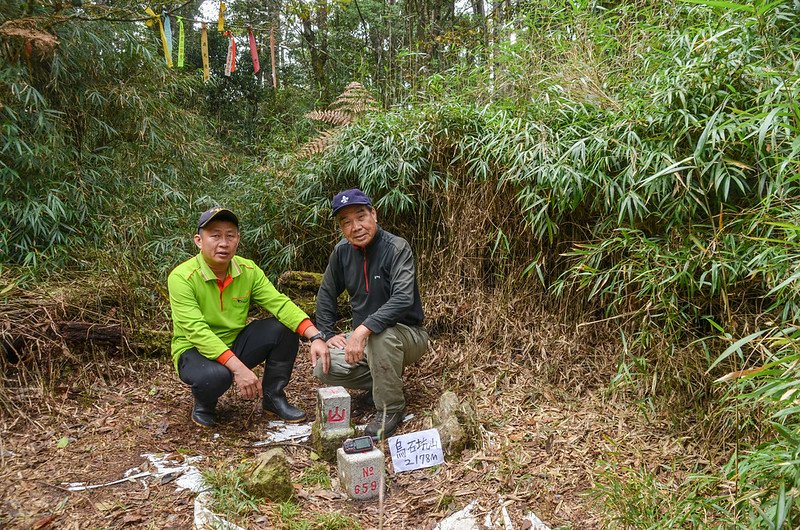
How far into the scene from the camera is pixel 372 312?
3004mm

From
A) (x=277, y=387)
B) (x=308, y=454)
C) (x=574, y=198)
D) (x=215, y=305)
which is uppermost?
(x=574, y=198)

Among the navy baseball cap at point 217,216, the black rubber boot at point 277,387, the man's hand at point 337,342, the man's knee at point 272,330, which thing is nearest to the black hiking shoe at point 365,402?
the black rubber boot at point 277,387

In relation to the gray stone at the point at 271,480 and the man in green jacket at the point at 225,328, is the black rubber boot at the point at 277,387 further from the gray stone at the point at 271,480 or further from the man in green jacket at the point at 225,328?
the gray stone at the point at 271,480

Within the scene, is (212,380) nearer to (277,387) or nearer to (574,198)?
(277,387)

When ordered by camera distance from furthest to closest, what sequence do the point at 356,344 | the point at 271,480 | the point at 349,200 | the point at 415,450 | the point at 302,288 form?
1. the point at 302,288
2. the point at 349,200
3. the point at 356,344
4. the point at 415,450
5. the point at 271,480

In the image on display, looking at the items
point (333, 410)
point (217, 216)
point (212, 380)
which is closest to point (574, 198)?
point (333, 410)

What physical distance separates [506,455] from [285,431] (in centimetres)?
124

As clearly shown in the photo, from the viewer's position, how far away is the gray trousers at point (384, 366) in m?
2.78

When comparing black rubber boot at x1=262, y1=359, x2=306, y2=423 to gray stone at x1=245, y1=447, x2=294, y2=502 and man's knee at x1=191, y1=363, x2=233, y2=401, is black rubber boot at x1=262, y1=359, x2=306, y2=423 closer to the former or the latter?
man's knee at x1=191, y1=363, x2=233, y2=401

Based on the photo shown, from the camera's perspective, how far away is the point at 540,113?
3164mm

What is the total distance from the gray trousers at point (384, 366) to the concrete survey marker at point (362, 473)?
45cm

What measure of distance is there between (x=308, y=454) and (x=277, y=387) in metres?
0.54

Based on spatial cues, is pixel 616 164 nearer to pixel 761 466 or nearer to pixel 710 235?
pixel 710 235

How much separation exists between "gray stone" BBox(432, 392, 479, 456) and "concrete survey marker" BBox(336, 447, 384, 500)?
16.3 inches
